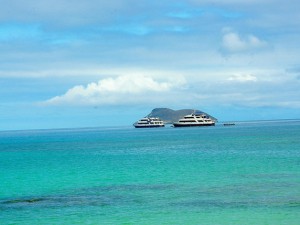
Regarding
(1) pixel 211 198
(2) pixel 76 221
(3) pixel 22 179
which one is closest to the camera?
(2) pixel 76 221

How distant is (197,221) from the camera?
32781 millimetres

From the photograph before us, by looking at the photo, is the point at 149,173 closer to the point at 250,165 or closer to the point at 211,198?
the point at 250,165

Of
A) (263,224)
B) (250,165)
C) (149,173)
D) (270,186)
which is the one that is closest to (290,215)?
(263,224)

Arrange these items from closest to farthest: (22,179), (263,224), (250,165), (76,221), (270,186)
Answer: (263,224), (76,221), (270,186), (22,179), (250,165)

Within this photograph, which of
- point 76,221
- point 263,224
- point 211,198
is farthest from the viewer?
point 211,198

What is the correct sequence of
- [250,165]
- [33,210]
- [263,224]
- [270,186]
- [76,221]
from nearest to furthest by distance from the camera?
[263,224] < [76,221] < [33,210] < [270,186] < [250,165]

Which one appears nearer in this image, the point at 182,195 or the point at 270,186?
the point at 182,195

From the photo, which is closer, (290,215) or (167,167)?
(290,215)

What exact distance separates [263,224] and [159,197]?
38.4 ft

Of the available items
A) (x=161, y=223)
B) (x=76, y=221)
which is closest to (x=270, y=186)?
(x=161, y=223)

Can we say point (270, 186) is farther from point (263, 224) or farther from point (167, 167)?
point (167, 167)

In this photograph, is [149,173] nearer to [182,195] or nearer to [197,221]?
[182,195]

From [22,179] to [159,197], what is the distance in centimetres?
2440

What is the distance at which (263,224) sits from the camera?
104 ft
